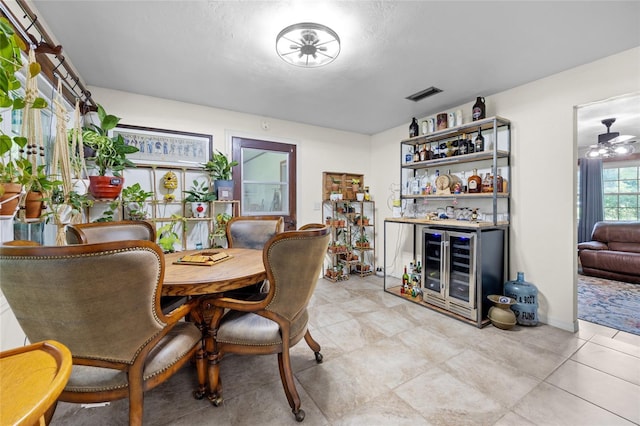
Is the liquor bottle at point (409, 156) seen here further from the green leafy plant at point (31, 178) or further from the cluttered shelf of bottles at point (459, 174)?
the green leafy plant at point (31, 178)

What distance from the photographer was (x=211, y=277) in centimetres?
148

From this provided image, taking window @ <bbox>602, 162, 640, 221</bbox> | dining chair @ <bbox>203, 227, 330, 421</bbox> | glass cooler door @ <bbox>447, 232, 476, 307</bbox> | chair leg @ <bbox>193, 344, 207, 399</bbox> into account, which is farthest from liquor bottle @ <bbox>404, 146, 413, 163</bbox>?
window @ <bbox>602, 162, 640, 221</bbox>

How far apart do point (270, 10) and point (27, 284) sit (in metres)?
1.85

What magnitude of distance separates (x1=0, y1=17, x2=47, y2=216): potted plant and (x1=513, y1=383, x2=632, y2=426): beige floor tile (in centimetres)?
262

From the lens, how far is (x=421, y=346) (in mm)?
2162

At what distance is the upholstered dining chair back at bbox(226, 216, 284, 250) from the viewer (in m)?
2.66

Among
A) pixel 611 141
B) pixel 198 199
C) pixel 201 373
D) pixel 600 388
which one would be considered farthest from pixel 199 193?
pixel 611 141

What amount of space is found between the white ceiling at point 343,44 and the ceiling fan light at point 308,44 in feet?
0.17

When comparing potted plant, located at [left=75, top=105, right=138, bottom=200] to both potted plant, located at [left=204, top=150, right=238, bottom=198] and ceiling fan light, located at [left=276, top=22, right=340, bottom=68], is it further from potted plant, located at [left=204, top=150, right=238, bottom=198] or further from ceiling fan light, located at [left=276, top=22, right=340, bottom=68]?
ceiling fan light, located at [left=276, top=22, right=340, bottom=68]

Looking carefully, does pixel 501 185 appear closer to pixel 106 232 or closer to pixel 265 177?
pixel 265 177

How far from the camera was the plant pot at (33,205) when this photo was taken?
120 centimetres

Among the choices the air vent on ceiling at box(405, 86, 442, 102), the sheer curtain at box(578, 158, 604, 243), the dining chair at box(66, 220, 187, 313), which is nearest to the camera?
the dining chair at box(66, 220, 187, 313)

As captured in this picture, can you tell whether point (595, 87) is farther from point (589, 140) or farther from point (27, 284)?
point (27, 284)

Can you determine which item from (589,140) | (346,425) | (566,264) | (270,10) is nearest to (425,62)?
(270,10)
